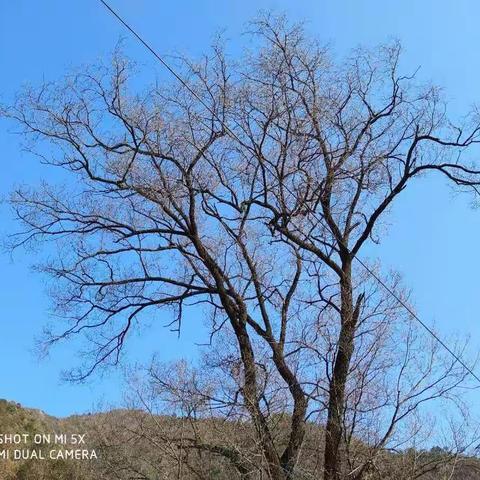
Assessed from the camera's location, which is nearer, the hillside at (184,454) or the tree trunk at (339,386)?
the tree trunk at (339,386)

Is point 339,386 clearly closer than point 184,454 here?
Yes

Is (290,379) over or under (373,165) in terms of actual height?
under

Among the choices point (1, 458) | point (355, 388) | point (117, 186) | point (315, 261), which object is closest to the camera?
point (355, 388)

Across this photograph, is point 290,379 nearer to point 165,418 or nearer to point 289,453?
point 289,453

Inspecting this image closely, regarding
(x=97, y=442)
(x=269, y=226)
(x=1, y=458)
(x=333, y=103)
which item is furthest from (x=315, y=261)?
(x=1, y=458)

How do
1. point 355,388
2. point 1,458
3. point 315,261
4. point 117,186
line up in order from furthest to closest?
1. point 1,458
2. point 315,261
3. point 117,186
4. point 355,388

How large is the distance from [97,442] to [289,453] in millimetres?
4283

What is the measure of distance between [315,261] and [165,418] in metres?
4.06

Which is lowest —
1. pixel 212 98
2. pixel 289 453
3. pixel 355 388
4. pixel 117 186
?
pixel 289 453

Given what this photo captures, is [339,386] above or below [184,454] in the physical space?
above

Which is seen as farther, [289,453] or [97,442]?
[97,442]

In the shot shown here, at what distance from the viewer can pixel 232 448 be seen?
37.3 feet

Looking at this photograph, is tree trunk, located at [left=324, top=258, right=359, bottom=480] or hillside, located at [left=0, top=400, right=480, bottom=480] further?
hillside, located at [left=0, top=400, right=480, bottom=480]

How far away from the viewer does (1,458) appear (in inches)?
649
